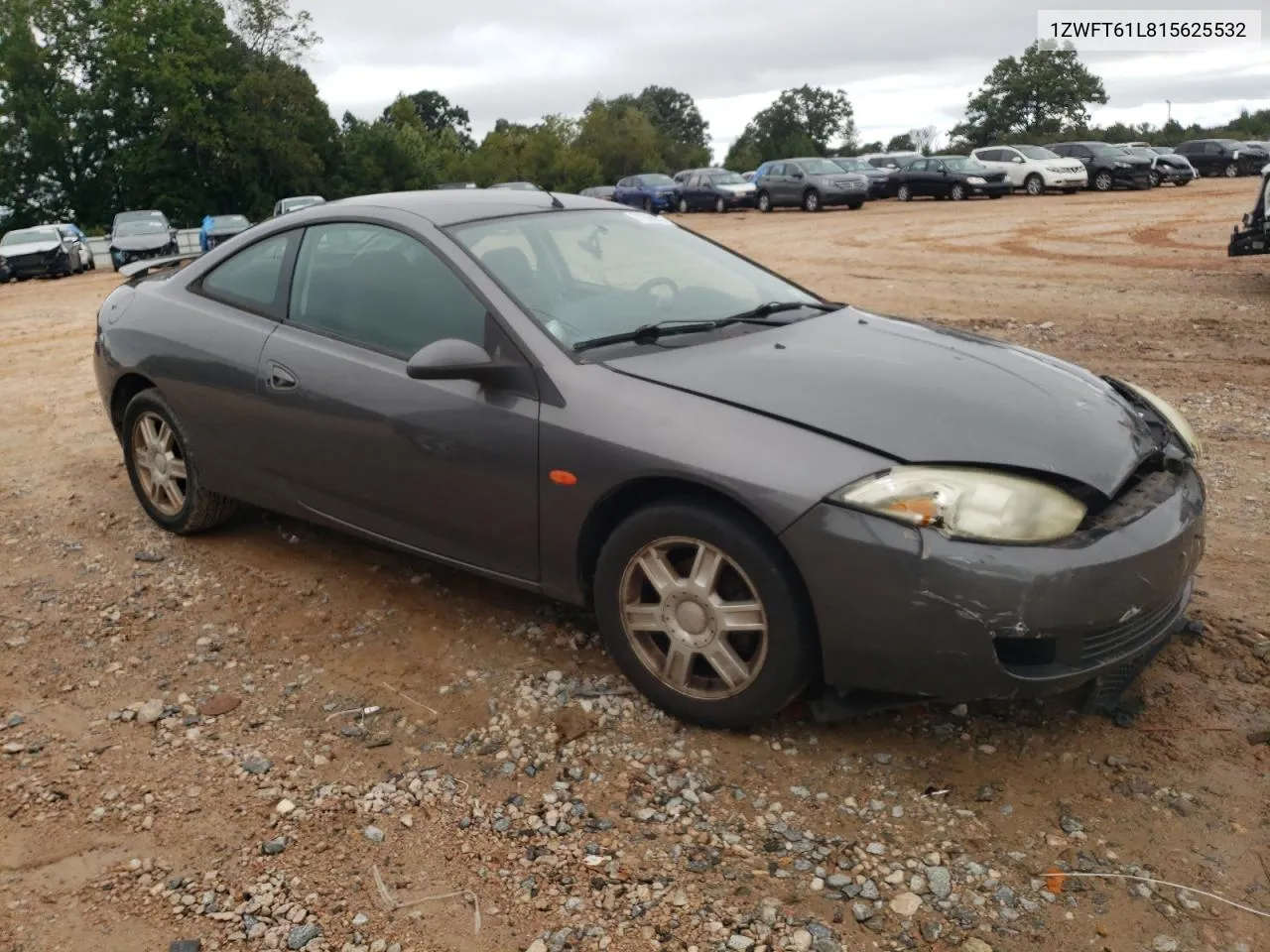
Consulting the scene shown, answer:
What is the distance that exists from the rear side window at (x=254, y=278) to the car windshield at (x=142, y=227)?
27051 mm

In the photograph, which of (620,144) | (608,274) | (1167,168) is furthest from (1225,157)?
(608,274)

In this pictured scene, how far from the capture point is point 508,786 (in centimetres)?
323

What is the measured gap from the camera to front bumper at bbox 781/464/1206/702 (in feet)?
9.47

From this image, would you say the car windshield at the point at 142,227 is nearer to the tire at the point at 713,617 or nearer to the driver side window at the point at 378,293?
the driver side window at the point at 378,293

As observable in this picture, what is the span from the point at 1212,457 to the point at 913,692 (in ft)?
11.9

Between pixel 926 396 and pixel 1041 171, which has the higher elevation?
pixel 1041 171

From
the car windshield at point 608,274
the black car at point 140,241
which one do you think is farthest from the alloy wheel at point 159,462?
the black car at point 140,241

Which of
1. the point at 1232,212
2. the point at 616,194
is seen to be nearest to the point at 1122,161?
the point at 1232,212

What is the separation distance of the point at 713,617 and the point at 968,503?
2.57 feet

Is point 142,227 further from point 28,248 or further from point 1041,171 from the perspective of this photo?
point 1041,171

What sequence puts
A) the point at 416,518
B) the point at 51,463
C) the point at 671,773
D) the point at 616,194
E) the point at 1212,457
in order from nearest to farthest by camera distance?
the point at 671,773 → the point at 416,518 → the point at 1212,457 → the point at 51,463 → the point at 616,194

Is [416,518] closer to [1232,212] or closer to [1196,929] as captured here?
[1196,929]

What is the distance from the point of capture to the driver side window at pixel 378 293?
153 inches

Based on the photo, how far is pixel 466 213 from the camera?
13.9ft
